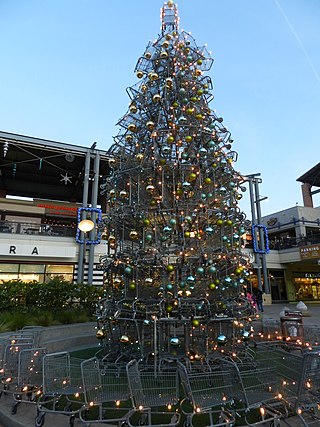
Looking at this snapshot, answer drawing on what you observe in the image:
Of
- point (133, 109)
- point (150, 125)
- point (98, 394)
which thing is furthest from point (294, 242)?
point (98, 394)

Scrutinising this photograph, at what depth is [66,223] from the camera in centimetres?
2748

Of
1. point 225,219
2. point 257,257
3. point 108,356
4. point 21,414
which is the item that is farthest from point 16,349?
point 257,257

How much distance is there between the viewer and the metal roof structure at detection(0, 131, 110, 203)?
1836cm

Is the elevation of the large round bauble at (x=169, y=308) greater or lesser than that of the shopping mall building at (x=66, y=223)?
lesser

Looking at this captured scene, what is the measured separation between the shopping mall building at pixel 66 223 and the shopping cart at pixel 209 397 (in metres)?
13.9

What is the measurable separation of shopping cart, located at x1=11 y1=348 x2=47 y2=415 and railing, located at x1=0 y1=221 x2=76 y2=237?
45.2ft

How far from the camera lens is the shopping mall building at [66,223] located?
1717cm

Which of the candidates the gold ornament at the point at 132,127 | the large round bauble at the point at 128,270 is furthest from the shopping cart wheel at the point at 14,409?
the gold ornament at the point at 132,127

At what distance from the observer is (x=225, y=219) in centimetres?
631

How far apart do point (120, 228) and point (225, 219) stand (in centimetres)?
262

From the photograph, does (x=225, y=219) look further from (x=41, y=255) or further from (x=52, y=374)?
(x=41, y=255)

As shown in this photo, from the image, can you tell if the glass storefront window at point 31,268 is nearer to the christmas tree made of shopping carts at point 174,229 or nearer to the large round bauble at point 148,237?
the christmas tree made of shopping carts at point 174,229

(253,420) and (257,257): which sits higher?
(257,257)

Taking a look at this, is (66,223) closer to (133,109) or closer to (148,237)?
(133,109)
